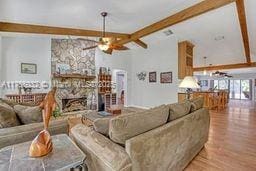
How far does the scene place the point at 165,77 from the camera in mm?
7023

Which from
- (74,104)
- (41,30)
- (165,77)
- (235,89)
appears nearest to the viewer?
(41,30)

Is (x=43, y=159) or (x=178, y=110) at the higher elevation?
(x=178, y=110)

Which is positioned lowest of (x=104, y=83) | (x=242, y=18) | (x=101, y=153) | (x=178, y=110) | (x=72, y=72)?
(x=101, y=153)

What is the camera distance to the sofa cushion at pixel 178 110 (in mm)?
2203

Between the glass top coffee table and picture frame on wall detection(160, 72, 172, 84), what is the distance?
5.82 m

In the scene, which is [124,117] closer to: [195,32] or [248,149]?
[248,149]

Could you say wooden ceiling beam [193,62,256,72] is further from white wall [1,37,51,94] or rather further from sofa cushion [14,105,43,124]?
sofa cushion [14,105,43,124]

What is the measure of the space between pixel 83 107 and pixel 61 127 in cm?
476

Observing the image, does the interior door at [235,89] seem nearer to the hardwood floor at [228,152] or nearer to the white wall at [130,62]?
the white wall at [130,62]

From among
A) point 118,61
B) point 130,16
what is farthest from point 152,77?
point 130,16

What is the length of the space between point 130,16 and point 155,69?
10.7 feet

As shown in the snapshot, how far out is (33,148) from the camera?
1.29 meters

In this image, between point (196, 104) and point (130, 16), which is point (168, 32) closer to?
point (130, 16)

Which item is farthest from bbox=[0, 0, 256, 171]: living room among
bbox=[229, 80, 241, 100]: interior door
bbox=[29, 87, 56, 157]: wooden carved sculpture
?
bbox=[229, 80, 241, 100]: interior door
